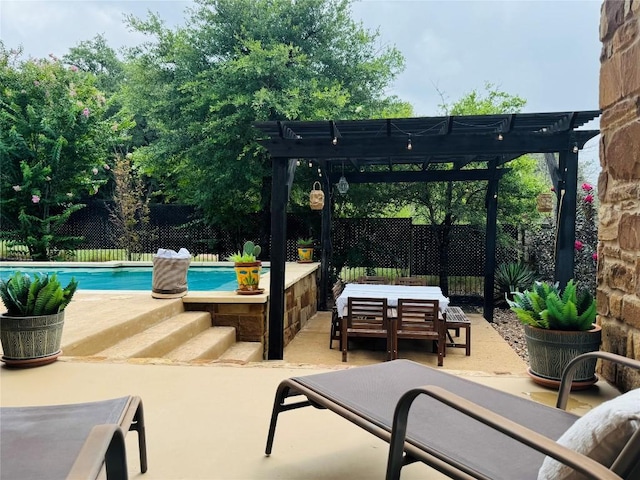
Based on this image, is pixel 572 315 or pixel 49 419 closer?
pixel 49 419

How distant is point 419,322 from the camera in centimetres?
512

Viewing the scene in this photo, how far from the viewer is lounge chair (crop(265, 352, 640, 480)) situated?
942 mm

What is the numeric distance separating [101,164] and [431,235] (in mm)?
8905

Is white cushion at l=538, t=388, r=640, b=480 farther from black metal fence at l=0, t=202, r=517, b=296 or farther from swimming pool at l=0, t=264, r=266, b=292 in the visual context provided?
black metal fence at l=0, t=202, r=517, b=296

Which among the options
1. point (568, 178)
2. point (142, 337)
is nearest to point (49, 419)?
point (142, 337)

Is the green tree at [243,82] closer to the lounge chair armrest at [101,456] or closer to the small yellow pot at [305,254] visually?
the small yellow pot at [305,254]

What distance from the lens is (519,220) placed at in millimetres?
9688

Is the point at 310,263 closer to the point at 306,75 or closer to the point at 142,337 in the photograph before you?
the point at 306,75

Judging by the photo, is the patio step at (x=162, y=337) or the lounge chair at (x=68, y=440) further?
the patio step at (x=162, y=337)

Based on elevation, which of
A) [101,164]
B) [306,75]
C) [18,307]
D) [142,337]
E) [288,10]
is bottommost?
[142,337]

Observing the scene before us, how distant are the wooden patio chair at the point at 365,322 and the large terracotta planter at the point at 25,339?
117 inches

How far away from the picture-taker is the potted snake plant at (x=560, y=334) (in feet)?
8.95

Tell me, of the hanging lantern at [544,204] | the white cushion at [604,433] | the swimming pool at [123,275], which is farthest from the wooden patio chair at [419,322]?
the swimming pool at [123,275]

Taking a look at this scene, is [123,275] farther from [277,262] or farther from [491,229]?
[491,229]
